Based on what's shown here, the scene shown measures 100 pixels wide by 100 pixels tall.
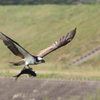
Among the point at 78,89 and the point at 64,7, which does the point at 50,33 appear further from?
the point at 78,89

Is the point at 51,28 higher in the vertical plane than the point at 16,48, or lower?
lower

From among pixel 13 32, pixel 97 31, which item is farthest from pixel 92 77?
pixel 13 32

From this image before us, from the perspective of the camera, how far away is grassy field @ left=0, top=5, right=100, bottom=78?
38.6 metres

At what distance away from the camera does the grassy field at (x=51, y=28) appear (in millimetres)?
38553

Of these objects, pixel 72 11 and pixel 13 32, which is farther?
pixel 72 11

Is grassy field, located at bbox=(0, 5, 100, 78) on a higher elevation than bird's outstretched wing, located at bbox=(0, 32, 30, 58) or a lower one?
lower

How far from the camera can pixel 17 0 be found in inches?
2346

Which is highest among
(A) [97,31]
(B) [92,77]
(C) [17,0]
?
(B) [92,77]

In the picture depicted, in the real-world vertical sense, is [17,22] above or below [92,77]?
below

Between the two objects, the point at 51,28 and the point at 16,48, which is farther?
the point at 51,28

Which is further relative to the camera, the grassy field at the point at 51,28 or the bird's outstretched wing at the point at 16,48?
the grassy field at the point at 51,28

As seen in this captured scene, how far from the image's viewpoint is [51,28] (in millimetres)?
45562

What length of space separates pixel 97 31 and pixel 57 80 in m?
20.0

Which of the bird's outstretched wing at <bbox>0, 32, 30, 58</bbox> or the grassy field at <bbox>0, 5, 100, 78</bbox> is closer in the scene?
the bird's outstretched wing at <bbox>0, 32, 30, 58</bbox>
